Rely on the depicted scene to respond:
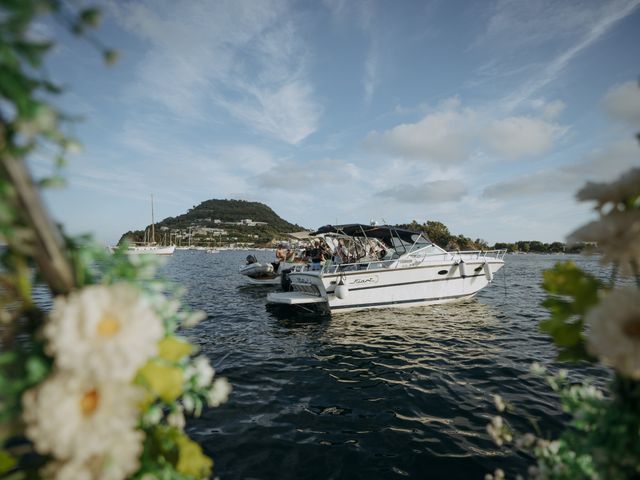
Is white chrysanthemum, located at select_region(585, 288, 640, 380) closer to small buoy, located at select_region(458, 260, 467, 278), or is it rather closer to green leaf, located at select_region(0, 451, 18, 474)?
green leaf, located at select_region(0, 451, 18, 474)

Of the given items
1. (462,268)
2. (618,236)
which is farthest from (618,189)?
(462,268)

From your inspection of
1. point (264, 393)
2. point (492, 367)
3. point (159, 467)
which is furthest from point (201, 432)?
point (492, 367)

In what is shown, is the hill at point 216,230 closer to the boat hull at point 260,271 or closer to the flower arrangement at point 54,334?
the boat hull at point 260,271

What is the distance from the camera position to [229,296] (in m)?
19.8

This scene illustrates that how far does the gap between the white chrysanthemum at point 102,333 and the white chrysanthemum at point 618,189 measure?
2.15m

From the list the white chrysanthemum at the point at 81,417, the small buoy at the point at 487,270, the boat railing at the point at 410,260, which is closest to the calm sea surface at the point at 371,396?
the boat railing at the point at 410,260

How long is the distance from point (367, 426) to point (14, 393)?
528 cm

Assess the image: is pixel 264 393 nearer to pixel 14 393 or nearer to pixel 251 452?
pixel 251 452

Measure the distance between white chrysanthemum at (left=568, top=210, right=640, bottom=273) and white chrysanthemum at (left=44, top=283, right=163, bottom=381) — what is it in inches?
78.9

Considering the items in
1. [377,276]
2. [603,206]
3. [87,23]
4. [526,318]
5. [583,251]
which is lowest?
[526,318]

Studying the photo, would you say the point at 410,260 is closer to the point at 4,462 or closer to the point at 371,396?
the point at 371,396

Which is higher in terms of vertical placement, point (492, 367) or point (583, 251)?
point (583, 251)

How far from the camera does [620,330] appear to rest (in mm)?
1221

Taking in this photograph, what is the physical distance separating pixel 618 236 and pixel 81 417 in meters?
2.34
